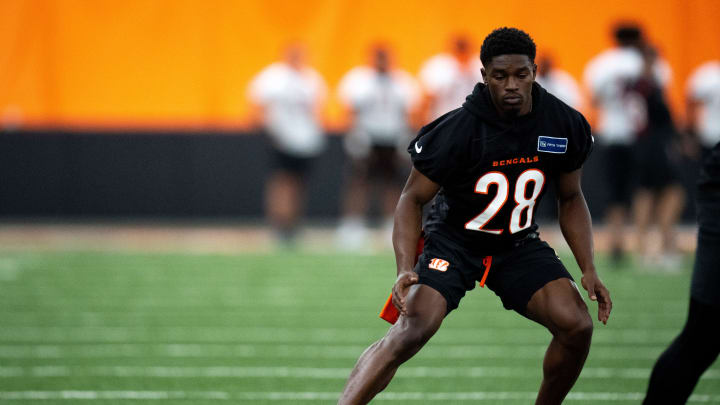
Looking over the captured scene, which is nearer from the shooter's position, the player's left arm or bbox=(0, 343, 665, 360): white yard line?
the player's left arm

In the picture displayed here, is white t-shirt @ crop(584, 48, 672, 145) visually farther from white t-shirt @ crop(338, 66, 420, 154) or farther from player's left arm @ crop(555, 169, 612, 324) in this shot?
player's left arm @ crop(555, 169, 612, 324)

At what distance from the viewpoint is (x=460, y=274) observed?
4.02 m

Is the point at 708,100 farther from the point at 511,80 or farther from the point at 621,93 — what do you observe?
the point at 511,80

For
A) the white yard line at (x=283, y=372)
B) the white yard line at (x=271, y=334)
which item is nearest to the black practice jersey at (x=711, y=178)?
the white yard line at (x=283, y=372)

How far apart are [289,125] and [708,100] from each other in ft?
15.3

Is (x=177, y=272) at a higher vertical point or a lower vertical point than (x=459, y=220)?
lower

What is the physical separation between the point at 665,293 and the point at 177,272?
447 centimetres

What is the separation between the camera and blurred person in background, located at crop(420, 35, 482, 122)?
12.1 meters

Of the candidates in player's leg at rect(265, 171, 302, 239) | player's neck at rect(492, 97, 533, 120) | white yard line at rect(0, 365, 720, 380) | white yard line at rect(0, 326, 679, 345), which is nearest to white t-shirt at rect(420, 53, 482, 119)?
player's leg at rect(265, 171, 302, 239)

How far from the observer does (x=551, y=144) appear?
12.9 ft

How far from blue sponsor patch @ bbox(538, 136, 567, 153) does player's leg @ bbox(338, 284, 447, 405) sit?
2.31 feet

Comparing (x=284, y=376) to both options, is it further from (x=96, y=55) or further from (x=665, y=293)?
(x=96, y=55)

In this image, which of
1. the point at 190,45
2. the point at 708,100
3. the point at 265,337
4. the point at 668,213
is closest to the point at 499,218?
the point at 265,337

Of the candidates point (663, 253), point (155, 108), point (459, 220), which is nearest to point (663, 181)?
point (663, 253)
